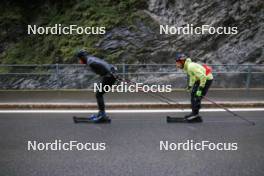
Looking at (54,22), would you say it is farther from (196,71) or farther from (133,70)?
(196,71)

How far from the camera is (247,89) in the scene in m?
12.3

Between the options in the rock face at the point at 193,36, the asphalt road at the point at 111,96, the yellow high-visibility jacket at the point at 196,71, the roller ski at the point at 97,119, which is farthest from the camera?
the rock face at the point at 193,36

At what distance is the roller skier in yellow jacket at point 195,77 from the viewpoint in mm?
8133

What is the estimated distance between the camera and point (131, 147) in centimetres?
662

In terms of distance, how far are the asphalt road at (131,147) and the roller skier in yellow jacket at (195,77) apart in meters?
0.48

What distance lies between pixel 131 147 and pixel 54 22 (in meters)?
12.8

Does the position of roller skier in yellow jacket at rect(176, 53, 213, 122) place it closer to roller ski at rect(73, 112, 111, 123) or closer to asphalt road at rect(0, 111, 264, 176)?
asphalt road at rect(0, 111, 264, 176)

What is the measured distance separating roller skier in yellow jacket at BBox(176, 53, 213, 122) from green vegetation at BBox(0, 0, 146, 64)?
25.2 ft

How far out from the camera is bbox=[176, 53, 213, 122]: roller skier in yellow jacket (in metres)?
8.13

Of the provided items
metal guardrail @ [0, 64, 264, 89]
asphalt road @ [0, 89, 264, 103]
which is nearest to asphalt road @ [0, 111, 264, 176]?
asphalt road @ [0, 89, 264, 103]

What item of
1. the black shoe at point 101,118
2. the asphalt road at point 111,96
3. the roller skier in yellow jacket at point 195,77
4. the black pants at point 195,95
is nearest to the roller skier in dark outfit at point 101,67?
the black shoe at point 101,118

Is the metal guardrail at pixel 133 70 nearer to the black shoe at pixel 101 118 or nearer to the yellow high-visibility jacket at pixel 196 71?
the black shoe at pixel 101 118

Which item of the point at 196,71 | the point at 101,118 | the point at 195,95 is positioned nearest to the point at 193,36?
the point at 195,95

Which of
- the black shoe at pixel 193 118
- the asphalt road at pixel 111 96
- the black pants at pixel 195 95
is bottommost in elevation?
the black shoe at pixel 193 118
